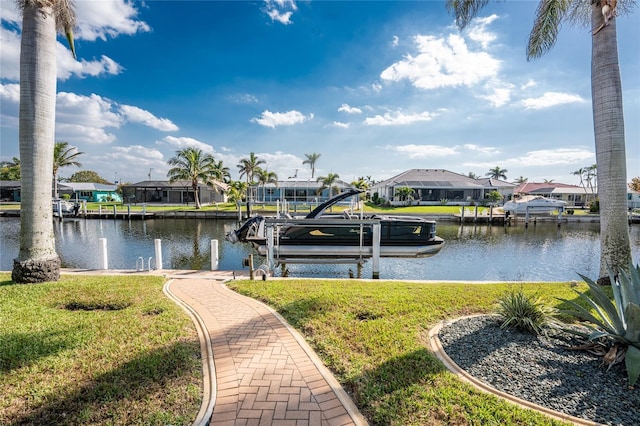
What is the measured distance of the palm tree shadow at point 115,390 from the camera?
2898 mm

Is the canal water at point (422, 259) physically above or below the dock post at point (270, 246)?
below

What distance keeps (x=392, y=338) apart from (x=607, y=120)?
666cm

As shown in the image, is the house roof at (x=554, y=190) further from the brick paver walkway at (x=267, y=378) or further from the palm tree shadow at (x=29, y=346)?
the palm tree shadow at (x=29, y=346)

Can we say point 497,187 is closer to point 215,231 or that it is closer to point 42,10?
point 215,231

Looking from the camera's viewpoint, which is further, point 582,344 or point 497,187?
point 497,187

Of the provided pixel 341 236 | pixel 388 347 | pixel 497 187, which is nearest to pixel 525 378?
pixel 388 347

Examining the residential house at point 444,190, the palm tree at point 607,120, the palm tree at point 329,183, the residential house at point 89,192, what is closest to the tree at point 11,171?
the residential house at point 89,192

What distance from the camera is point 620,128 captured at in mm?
6387

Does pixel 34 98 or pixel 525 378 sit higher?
pixel 34 98

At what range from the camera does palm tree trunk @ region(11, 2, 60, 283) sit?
6.46 metres

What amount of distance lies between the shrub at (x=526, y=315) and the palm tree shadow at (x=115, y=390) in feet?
15.0

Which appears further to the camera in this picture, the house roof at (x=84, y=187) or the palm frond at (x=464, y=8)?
the house roof at (x=84, y=187)

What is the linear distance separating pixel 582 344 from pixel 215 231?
23.1m

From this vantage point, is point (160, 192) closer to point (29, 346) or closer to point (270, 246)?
point (270, 246)
